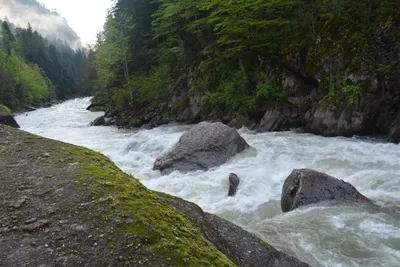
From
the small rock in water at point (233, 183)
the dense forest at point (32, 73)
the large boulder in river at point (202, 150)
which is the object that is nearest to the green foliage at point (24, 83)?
the dense forest at point (32, 73)

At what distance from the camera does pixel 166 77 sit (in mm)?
26344

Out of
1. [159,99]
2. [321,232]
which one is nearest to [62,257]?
[321,232]

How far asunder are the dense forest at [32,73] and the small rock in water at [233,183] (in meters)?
50.6

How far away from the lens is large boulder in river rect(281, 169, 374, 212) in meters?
6.60

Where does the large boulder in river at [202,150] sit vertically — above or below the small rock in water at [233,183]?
above

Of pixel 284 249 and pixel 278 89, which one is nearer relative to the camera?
pixel 284 249

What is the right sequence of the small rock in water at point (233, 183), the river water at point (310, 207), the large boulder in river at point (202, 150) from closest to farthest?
the river water at point (310, 207)
the small rock in water at point (233, 183)
the large boulder in river at point (202, 150)

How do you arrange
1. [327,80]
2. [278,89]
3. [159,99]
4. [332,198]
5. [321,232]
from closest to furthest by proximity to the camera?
[321,232] < [332,198] < [327,80] < [278,89] < [159,99]

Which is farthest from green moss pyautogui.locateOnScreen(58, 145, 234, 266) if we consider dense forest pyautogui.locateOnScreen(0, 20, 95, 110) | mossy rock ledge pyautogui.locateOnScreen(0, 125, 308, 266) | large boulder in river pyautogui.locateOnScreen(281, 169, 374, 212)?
dense forest pyautogui.locateOnScreen(0, 20, 95, 110)

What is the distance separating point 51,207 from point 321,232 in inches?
188

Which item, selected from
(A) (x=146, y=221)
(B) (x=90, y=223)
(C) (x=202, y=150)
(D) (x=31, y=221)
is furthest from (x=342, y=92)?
(D) (x=31, y=221)

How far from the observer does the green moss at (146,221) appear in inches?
89.1

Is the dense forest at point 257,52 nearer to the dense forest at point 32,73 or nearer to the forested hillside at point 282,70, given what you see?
the forested hillside at point 282,70

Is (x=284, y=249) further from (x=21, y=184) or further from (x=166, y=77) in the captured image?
(x=166, y=77)
